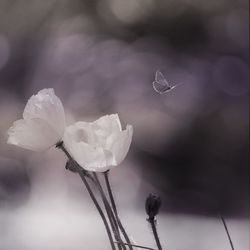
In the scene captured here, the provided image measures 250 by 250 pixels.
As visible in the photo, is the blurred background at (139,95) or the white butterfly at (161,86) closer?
the white butterfly at (161,86)

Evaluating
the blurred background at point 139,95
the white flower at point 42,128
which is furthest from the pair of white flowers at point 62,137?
the blurred background at point 139,95

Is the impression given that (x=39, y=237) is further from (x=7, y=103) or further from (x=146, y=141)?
(x=146, y=141)

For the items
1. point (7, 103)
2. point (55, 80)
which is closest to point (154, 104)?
point (55, 80)

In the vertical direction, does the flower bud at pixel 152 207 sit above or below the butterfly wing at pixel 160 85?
below

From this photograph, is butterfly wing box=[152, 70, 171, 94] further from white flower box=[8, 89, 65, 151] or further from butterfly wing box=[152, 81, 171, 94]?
white flower box=[8, 89, 65, 151]

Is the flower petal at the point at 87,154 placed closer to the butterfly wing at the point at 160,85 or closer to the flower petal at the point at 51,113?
the flower petal at the point at 51,113

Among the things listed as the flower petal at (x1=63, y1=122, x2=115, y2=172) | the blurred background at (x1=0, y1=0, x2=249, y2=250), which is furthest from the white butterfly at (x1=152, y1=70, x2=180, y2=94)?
the blurred background at (x1=0, y1=0, x2=249, y2=250)

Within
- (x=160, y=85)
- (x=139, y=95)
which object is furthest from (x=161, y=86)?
(x=139, y=95)

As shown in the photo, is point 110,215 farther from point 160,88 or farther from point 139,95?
point 139,95
